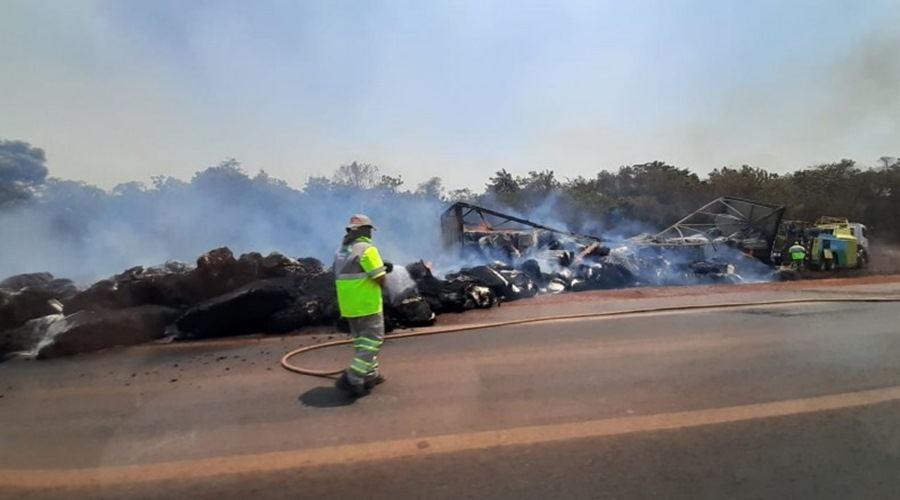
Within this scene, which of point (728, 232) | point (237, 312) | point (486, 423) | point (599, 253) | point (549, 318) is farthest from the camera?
point (728, 232)

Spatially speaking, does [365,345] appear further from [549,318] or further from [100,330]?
[100,330]

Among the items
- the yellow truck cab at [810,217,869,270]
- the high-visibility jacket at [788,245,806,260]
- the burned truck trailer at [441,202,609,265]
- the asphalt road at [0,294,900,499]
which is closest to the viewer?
the asphalt road at [0,294,900,499]

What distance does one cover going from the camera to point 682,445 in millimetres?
3852

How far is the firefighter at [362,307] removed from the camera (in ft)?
16.8

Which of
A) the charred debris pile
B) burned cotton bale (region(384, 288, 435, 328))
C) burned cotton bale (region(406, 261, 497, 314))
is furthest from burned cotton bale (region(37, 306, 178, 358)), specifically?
burned cotton bale (region(406, 261, 497, 314))

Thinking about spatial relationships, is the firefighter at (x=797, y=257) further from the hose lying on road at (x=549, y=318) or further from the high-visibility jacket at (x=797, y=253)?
the hose lying on road at (x=549, y=318)

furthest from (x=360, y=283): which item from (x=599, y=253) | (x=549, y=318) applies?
(x=599, y=253)

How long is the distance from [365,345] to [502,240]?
460 inches

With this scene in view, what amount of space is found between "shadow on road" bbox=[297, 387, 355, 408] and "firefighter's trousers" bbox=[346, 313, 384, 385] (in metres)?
0.18

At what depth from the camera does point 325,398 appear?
512 centimetres

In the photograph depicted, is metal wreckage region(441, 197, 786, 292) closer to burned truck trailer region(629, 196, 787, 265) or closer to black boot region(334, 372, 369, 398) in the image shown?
burned truck trailer region(629, 196, 787, 265)

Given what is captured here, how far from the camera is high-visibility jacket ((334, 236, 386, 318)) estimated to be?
516 cm

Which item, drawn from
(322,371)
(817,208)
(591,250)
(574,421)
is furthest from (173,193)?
(817,208)

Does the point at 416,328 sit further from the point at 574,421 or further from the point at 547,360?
the point at 574,421
